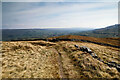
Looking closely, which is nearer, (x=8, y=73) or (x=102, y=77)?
(x=8, y=73)

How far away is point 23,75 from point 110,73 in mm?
24799

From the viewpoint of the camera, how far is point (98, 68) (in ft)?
80.7

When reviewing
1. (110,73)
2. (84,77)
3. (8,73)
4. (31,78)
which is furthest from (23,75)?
(110,73)

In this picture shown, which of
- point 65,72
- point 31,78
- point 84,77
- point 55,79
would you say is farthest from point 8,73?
point 84,77

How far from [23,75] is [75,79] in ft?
45.0

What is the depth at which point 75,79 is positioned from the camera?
67.3ft

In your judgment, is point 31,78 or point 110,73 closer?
point 31,78

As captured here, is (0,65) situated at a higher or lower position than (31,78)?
higher

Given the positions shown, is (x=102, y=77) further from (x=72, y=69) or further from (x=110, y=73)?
(x=72, y=69)

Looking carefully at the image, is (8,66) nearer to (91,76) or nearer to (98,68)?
(91,76)

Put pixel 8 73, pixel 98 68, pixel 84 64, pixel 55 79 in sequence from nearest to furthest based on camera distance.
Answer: pixel 8 73
pixel 55 79
pixel 98 68
pixel 84 64

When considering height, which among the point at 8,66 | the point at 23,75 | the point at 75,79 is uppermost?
the point at 8,66

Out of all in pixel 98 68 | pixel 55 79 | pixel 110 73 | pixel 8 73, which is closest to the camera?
pixel 8 73

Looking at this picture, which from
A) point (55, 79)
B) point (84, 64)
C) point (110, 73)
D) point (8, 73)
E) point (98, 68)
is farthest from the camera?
point (84, 64)
